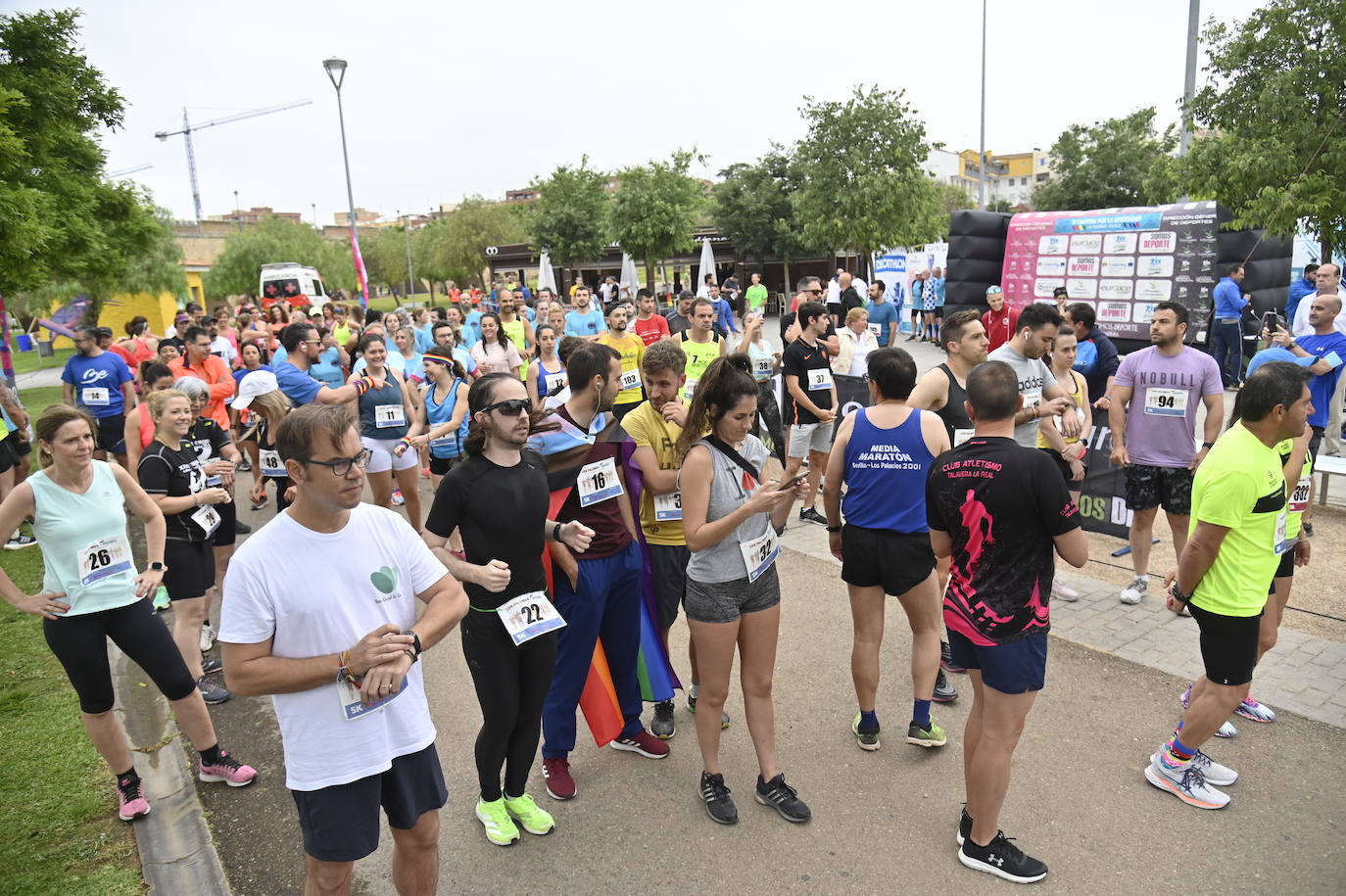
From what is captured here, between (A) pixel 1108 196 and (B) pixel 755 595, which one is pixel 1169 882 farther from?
(A) pixel 1108 196

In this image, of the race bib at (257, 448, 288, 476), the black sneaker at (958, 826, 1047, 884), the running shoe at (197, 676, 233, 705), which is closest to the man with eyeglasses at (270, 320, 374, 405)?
the race bib at (257, 448, 288, 476)

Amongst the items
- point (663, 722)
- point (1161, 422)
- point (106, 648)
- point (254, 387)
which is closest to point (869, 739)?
point (663, 722)

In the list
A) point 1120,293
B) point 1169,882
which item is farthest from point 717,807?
point 1120,293

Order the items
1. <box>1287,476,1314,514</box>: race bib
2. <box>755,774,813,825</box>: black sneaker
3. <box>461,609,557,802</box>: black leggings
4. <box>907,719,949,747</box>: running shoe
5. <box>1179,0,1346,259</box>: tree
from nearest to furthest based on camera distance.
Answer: <box>461,609,557,802</box>: black leggings
<box>755,774,813,825</box>: black sneaker
<box>1287,476,1314,514</box>: race bib
<box>907,719,949,747</box>: running shoe
<box>1179,0,1346,259</box>: tree

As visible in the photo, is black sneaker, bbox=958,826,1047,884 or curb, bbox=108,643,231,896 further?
curb, bbox=108,643,231,896

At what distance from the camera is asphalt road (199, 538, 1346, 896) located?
3229 millimetres

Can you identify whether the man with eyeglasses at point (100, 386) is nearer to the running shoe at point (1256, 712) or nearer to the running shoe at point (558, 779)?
the running shoe at point (558, 779)

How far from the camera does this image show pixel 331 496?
2291mm

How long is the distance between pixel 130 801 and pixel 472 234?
53.4 metres

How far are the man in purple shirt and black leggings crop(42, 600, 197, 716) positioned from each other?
5.77 meters

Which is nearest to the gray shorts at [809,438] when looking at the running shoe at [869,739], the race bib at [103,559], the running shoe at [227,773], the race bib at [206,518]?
the running shoe at [869,739]

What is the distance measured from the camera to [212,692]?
5.06 metres

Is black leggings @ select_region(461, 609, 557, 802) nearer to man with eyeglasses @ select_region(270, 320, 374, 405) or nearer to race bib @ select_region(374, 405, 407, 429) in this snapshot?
race bib @ select_region(374, 405, 407, 429)

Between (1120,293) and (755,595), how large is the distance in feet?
48.5
